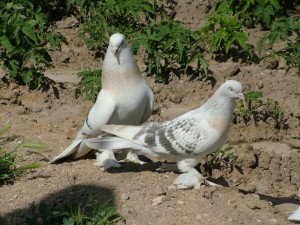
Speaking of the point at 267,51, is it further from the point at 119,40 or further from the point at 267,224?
the point at 267,224

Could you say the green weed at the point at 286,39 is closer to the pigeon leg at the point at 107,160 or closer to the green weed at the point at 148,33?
the green weed at the point at 148,33

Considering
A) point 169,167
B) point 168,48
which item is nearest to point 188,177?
point 169,167

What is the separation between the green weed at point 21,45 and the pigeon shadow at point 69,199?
7.18 feet

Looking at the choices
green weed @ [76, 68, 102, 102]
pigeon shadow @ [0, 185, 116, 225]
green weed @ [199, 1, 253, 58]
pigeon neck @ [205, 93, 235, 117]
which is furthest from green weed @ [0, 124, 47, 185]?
green weed @ [199, 1, 253, 58]

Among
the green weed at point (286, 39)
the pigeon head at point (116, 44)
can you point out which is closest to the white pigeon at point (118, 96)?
the pigeon head at point (116, 44)

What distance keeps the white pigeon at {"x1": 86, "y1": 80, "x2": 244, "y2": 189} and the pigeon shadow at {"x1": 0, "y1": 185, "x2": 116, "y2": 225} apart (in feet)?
1.38

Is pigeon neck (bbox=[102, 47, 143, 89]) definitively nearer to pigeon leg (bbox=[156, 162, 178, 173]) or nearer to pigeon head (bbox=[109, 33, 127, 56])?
pigeon head (bbox=[109, 33, 127, 56])

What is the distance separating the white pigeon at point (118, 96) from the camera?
17.8 feet

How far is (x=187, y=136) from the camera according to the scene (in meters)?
5.05

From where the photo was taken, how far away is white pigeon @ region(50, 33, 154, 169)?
17.8 feet

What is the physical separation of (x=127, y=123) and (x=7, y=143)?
1.12 m

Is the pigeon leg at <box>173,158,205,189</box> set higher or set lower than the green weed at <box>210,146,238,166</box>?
higher

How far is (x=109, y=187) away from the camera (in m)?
5.07

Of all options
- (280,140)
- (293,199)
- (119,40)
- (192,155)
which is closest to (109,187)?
(192,155)
